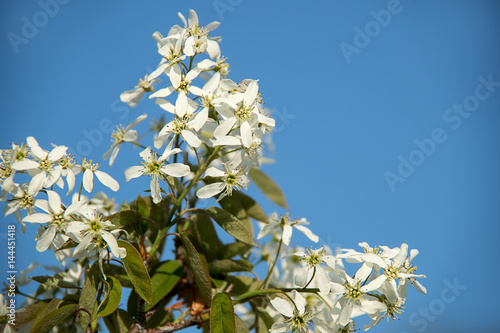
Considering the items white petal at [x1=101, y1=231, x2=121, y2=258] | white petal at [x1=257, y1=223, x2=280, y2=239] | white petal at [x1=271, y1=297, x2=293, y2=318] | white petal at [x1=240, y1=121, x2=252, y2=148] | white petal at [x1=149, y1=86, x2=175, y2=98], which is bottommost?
white petal at [x1=271, y1=297, x2=293, y2=318]

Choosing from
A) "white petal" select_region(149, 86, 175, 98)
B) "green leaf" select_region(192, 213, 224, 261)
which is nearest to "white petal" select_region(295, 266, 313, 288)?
"green leaf" select_region(192, 213, 224, 261)

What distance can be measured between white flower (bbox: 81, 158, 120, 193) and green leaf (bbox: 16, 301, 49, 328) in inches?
19.5

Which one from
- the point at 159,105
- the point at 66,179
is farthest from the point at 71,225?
the point at 159,105

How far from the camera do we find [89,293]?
168 cm

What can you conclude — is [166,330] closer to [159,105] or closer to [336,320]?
[336,320]

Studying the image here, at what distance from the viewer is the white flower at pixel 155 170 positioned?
1708 millimetres

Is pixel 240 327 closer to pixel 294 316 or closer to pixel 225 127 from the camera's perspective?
pixel 294 316

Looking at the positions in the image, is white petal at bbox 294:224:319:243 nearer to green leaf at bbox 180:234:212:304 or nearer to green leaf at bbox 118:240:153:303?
green leaf at bbox 180:234:212:304

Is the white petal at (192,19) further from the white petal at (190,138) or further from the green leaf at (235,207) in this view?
the green leaf at (235,207)

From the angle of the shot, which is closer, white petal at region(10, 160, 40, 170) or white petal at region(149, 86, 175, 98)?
white petal at region(10, 160, 40, 170)

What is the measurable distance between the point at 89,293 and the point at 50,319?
14 cm

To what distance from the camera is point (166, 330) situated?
1762mm

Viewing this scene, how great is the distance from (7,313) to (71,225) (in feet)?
1.68

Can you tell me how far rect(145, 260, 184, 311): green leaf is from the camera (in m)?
1.81
